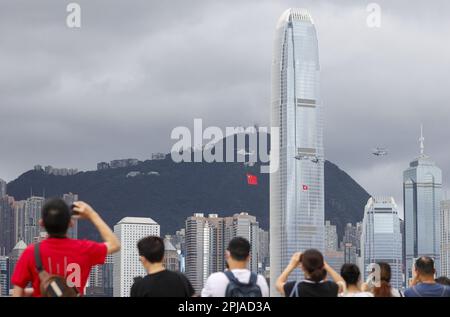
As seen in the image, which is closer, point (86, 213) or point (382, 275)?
point (86, 213)

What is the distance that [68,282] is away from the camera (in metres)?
9.06

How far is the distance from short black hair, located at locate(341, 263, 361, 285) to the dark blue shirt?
2.74 ft

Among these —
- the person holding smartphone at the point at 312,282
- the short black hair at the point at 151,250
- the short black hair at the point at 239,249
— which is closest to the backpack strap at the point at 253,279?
the short black hair at the point at 239,249

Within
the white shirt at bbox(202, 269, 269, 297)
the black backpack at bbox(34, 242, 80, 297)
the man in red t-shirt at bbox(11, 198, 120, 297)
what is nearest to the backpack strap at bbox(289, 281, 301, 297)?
the white shirt at bbox(202, 269, 269, 297)

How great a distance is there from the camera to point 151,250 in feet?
32.9

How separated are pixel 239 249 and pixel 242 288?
0.47 metres

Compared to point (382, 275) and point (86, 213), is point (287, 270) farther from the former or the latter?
point (86, 213)

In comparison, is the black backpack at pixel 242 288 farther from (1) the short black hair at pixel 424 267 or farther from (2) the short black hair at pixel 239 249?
(1) the short black hair at pixel 424 267

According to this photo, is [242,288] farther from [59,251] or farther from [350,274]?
[59,251]

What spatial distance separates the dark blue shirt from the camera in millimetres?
11625

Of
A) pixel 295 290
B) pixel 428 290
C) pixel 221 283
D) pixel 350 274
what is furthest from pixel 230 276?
pixel 428 290

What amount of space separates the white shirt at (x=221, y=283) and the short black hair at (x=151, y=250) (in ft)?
1.73
